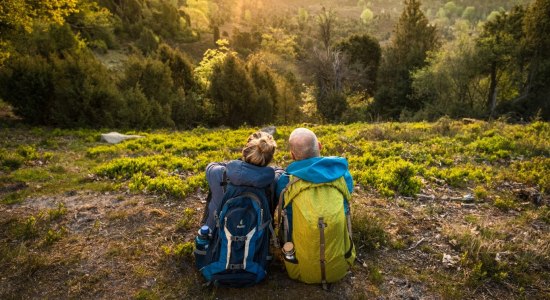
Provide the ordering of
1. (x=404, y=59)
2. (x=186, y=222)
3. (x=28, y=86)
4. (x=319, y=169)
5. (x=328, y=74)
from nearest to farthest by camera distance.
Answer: (x=319, y=169)
(x=186, y=222)
(x=28, y=86)
(x=328, y=74)
(x=404, y=59)

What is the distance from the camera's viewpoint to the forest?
13516mm

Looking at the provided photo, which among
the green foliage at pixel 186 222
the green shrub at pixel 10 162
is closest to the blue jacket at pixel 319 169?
the green foliage at pixel 186 222

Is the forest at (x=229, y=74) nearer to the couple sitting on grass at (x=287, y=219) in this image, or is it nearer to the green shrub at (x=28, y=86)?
the green shrub at (x=28, y=86)

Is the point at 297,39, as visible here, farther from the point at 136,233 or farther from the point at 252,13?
the point at 136,233

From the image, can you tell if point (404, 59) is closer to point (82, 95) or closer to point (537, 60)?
point (537, 60)

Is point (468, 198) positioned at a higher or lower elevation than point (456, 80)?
lower

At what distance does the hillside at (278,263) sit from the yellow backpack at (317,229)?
1.34 ft

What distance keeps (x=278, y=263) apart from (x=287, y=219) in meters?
0.80

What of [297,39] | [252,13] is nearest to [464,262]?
[297,39]

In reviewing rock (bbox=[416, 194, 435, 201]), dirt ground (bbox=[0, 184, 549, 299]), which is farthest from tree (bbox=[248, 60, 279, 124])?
dirt ground (bbox=[0, 184, 549, 299])

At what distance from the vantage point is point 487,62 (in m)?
25.1

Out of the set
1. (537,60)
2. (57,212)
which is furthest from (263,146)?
(537,60)

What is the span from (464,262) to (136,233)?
4.94m

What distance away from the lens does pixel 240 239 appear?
161 inches
